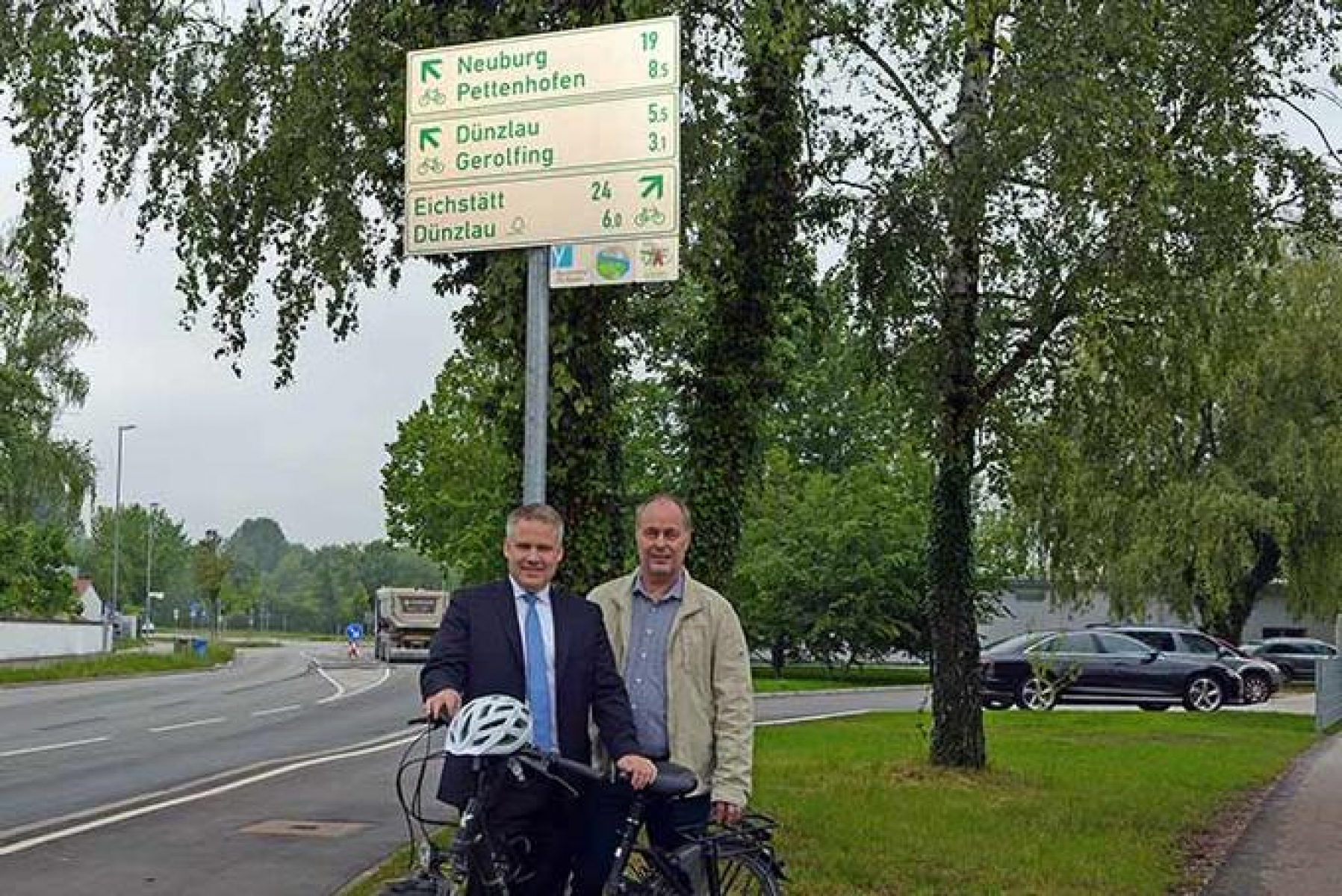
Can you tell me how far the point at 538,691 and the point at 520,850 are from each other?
454mm

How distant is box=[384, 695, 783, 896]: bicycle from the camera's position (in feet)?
15.2

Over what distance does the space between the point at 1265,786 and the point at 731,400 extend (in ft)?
24.8

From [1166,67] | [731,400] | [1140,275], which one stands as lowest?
[731,400]

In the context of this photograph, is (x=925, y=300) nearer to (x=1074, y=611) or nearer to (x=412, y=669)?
(x=1074, y=611)

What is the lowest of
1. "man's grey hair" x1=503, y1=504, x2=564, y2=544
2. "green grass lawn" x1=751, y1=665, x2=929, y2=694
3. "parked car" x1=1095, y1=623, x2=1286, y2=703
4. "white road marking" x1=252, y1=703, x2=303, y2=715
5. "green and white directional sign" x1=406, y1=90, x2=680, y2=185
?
"green grass lawn" x1=751, y1=665, x2=929, y2=694

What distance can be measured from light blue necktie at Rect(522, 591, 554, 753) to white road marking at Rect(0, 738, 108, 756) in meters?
15.8

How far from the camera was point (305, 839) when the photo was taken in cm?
1199

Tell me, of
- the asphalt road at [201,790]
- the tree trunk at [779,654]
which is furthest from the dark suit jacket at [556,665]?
the tree trunk at [779,654]

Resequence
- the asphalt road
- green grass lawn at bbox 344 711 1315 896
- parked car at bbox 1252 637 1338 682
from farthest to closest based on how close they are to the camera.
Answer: parked car at bbox 1252 637 1338 682, the asphalt road, green grass lawn at bbox 344 711 1315 896

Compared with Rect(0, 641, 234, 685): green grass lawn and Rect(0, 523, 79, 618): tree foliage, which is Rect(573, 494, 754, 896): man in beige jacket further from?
Rect(0, 523, 79, 618): tree foliage

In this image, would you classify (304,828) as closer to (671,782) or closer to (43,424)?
(671,782)

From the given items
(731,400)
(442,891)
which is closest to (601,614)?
(442,891)

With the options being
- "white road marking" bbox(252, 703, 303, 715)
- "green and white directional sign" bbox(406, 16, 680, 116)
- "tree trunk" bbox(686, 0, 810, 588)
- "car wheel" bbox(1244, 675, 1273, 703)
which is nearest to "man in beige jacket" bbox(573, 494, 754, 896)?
"green and white directional sign" bbox(406, 16, 680, 116)

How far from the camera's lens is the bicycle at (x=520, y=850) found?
15.2ft
